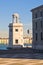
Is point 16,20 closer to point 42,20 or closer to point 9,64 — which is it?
point 42,20

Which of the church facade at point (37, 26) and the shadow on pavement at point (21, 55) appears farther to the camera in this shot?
the church facade at point (37, 26)

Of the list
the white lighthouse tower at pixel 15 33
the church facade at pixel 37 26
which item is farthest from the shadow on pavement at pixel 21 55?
the white lighthouse tower at pixel 15 33

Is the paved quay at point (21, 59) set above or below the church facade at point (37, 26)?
below

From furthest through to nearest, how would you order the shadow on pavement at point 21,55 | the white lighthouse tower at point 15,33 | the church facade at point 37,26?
the white lighthouse tower at point 15,33
the church facade at point 37,26
the shadow on pavement at point 21,55

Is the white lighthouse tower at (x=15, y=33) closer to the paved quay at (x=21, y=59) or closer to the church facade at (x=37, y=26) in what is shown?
the church facade at (x=37, y=26)

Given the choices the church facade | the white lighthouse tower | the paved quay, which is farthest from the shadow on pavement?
the white lighthouse tower

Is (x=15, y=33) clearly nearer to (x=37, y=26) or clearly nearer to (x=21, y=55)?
(x=37, y=26)

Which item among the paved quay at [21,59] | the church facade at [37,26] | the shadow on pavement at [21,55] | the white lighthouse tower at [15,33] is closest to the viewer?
the paved quay at [21,59]

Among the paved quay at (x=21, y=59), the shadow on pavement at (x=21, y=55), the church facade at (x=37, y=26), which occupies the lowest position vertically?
the paved quay at (x=21, y=59)

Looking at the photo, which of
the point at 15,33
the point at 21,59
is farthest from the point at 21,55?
the point at 15,33

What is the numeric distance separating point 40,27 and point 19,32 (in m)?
16.6

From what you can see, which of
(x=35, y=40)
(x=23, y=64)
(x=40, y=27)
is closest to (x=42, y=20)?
(x=40, y=27)

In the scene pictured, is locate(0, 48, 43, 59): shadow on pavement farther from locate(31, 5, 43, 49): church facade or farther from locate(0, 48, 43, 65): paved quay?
locate(31, 5, 43, 49): church facade

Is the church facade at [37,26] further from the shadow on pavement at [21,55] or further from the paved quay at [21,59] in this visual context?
the paved quay at [21,59]
